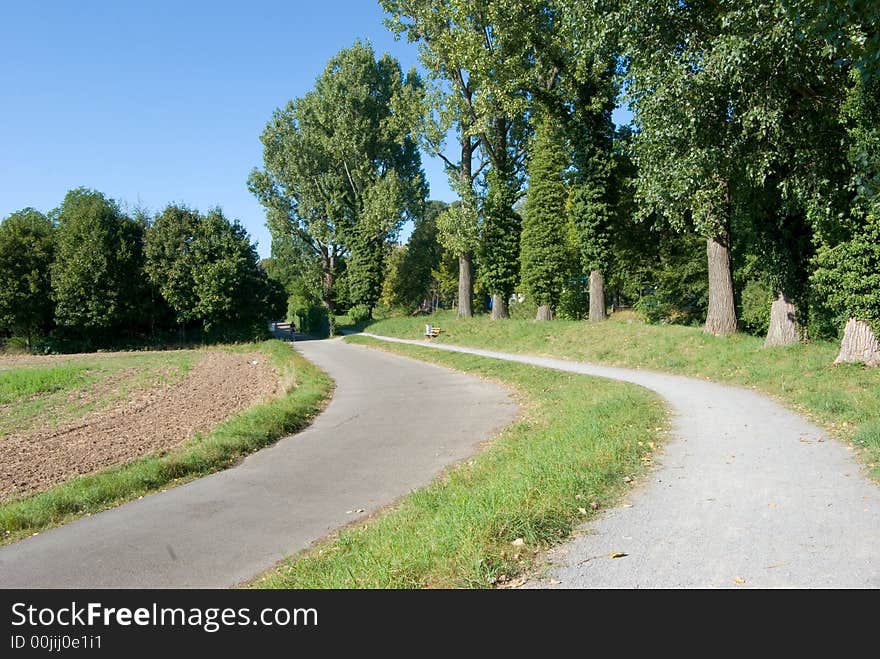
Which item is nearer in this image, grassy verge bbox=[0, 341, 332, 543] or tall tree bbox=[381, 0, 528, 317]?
grassy verge bbox=[0, 341, 332, 543]

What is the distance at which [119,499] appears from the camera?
831 centimetres

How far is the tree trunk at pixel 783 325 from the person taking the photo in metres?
15.5

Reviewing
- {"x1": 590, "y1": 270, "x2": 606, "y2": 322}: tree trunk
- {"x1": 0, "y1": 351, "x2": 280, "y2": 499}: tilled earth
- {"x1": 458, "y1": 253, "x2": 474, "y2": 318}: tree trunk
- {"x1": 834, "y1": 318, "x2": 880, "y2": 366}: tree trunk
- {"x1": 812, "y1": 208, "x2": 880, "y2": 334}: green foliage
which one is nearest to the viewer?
{"x1": 0, "y1": 351, "x2": 280, "y2": 499}: tilled earth

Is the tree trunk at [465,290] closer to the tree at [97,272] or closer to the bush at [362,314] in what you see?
the bush at [362,314]

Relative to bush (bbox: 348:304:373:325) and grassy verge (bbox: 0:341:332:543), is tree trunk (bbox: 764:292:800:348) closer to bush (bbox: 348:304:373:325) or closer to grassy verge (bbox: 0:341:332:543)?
grassy verge (bbox: 0:341:332:543)

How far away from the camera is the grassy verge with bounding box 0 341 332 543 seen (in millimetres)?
7559

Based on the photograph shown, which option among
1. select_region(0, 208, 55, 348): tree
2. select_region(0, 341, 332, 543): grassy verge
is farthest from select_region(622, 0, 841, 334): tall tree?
select_region(0, 208, 55, 348): tree

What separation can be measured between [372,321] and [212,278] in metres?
15.7

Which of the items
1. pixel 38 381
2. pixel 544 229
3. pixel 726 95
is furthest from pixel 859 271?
pixel 38 381

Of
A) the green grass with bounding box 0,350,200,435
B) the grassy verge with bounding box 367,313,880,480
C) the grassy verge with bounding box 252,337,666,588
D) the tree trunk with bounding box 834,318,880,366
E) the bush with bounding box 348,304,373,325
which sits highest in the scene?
the bush with bounding box 348,304,373,325

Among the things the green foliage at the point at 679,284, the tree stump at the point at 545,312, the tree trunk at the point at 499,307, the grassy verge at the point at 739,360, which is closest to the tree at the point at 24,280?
the tree trunk at the point at 499,307

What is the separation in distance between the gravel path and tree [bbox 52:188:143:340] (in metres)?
40.2

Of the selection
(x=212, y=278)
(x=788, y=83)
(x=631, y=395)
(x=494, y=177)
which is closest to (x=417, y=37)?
(x=494, y=177)

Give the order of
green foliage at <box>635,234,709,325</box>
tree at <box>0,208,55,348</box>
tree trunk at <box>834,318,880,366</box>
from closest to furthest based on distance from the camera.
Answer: tree trunk at <box>834,318,880,366</box> < green foliage at <box>635,234,709,325</box> < tree at <box>0,208,55,348</box>
